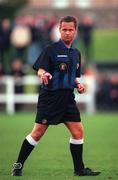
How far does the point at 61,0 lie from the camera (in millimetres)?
48281

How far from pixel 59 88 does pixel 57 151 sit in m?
3.61

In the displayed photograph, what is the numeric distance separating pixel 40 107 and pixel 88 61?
21.0 meters

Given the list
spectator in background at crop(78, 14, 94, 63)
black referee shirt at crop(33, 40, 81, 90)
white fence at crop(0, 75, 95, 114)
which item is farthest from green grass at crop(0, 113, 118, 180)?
spectator in background at crop(78, 14, 94, 63)

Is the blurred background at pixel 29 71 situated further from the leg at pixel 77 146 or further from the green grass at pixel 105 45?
the leg at pixel 77 146

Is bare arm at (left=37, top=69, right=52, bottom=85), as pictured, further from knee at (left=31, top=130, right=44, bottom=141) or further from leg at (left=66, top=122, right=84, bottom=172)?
leg at (left=66, top=122, right=84, bottom=172)

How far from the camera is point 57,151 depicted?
14.3m

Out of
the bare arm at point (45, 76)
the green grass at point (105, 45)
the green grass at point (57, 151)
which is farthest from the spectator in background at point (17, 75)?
the bare arm at point (45, 76)

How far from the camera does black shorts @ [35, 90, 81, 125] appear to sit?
1084cm

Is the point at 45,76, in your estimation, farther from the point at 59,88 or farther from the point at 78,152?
the point at 78,152

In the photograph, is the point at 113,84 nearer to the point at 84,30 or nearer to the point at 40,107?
the point at 84,30

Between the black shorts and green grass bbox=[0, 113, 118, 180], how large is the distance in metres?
0.70

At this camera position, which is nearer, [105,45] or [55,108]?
[55,108]

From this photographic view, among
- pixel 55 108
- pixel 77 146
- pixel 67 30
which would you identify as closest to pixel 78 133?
pixel 77 146

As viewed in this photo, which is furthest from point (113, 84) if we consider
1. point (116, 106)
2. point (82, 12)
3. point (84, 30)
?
point (82, 12)
